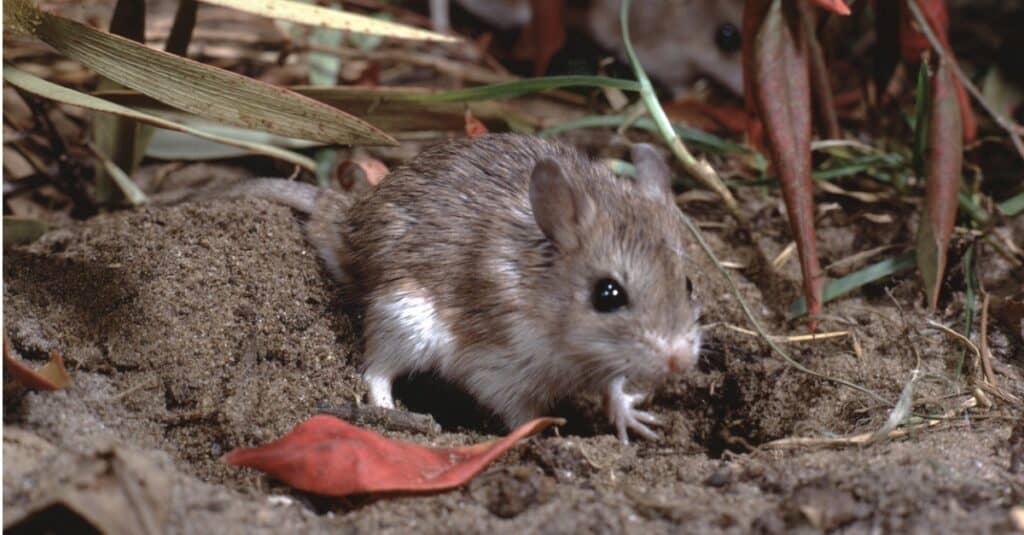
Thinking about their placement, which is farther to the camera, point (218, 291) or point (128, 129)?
point (128, 129)

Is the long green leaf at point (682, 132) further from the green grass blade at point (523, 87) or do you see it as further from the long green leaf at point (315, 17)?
the long green leaf at point (315, 17)

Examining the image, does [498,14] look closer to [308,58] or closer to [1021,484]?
[308,58]

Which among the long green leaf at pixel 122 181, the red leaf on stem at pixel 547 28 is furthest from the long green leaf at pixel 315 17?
the red leaf on stem at pixel 547 28

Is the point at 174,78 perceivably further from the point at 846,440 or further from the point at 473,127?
the point at 846,440

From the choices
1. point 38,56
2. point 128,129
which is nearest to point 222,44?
point 38,56

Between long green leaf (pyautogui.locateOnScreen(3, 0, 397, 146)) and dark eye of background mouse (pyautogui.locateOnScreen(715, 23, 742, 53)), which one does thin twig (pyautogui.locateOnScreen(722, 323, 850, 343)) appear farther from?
dark eye of background mouse (pyautogui.locateOnScreen(715, 23, 742, 53))

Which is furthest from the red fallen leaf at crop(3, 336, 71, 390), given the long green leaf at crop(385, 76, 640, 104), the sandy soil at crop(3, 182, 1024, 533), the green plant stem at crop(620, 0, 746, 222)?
the green plant stem at crop(620, 0, 746, 222)
